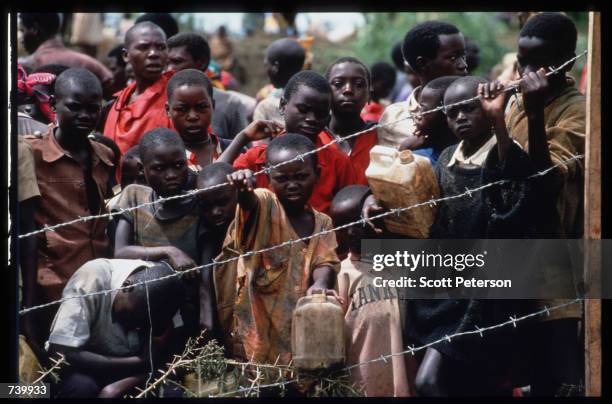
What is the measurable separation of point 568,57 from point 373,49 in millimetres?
10020

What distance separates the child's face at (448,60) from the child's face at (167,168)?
1.70 m

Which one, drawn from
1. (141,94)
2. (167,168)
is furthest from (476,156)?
(141,94)

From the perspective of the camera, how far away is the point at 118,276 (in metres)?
5.55

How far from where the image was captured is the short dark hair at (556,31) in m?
5.84

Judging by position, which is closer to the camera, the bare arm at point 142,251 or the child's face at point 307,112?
the bare arm at point 142,251

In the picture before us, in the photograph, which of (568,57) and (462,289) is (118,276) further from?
(568,57)

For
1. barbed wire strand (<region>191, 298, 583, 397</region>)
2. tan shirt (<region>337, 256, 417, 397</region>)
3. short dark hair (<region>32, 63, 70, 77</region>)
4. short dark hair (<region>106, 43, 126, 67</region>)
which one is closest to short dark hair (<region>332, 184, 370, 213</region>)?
tan shirt (<region>337, 256, 417, 397</region>)

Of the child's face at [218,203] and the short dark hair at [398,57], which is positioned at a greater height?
the short dark hair at [398,57]

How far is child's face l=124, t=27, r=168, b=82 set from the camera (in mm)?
7445

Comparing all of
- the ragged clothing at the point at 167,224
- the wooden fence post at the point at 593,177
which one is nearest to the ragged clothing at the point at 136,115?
the ragged clothing at the point at 167,224

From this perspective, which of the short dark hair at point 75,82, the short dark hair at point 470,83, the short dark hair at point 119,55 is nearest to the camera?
the short dark hair at point 470,83

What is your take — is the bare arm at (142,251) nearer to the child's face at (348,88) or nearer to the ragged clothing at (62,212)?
the ragged clothing at (62,212)

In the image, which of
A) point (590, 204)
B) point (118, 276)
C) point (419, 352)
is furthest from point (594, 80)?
point (118, 276)

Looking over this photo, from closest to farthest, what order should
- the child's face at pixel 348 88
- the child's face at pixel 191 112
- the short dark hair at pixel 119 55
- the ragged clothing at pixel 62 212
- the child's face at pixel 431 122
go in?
the ragged clothing at pixel 62 212, the child's face at pixel 431 122, the child's face at pixel 191 112, the child's face at pixel 348 88, the short dark hair at pixel 119 55
